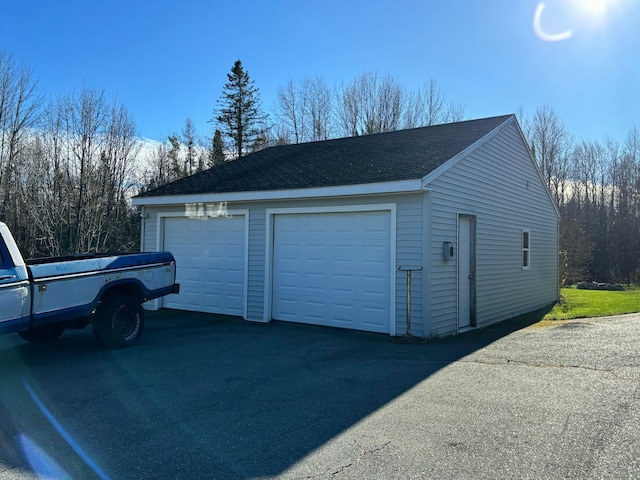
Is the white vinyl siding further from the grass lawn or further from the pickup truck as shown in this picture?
the pickup truck

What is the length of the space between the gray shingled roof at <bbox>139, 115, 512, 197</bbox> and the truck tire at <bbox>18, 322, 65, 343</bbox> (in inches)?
183

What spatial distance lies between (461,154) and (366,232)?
8.49 feet

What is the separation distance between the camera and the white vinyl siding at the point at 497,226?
29.8 ft

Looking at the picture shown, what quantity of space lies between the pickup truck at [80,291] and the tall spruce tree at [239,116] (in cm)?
2559

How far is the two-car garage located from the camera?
9.14 m

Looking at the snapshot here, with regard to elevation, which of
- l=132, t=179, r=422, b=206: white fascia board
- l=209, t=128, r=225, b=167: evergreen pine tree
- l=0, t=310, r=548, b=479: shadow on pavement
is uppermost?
l=209, t=128, r=225, b=167: evergreen pine tree

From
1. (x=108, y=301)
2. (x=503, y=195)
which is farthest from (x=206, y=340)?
(x=503, y=195)

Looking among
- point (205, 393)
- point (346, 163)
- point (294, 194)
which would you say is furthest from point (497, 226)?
point (205, 393)

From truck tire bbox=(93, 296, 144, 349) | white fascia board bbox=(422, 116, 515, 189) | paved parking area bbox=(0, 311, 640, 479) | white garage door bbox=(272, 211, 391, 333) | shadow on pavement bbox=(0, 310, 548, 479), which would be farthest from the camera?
white garage door bbox=(272, 211, 391, 333)

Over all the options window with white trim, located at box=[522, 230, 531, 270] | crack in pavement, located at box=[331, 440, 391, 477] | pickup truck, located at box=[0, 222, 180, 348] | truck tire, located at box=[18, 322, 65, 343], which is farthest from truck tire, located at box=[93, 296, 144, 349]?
window with white trim, located at box=[522, 230, 531, 270]

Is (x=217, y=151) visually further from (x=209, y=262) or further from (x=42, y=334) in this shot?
(x=42, y=334)

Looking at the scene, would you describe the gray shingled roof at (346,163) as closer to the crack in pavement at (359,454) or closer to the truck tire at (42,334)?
the truck tire at (42,334)

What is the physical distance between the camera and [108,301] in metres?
7.14

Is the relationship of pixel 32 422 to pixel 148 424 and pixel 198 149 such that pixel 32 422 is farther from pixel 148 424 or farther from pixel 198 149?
pixel 198 149
